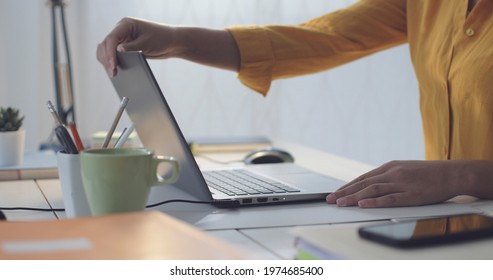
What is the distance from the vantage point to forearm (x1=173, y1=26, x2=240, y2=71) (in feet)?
4.26

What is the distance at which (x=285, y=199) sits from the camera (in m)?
0.97

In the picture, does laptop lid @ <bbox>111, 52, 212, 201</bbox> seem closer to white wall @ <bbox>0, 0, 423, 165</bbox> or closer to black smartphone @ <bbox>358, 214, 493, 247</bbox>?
black smartphone @ <bbox>358, 214, 493, 247</bbox>

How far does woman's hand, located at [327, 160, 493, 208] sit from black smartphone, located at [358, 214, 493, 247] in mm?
173

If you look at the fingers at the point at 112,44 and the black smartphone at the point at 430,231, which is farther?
the fingers at the point at 112,44

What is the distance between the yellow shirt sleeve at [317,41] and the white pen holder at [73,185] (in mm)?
613

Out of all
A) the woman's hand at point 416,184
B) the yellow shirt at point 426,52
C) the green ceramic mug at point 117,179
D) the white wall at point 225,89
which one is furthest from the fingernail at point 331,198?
the white wall at point 225,89

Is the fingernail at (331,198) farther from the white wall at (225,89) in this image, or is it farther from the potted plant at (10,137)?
the white wall at (225,89)

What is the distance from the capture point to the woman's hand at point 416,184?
3.09ft

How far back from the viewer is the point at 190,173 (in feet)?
3.20

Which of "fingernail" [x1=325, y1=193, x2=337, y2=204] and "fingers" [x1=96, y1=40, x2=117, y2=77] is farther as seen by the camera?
"fingers" [x1=96, y1=40, x2=117, y2=77]

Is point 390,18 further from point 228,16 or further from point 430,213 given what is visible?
point 228,16

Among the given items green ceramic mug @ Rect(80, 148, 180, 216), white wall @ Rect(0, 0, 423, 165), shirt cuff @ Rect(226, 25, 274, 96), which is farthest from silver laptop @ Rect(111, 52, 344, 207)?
white wall @ Rect(0, 0, 423, 165)

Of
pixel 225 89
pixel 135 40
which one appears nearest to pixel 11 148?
pixel 135 40
